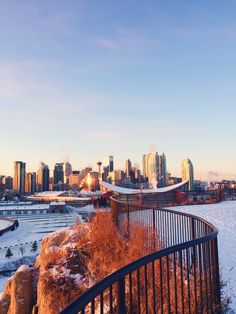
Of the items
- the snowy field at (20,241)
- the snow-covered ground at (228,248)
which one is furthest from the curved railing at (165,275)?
the snowy field at (20,241)

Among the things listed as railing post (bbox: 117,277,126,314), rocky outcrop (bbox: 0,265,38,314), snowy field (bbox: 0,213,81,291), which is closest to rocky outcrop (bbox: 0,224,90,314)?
rocky outcrop (bbox: 0,265,38,314)

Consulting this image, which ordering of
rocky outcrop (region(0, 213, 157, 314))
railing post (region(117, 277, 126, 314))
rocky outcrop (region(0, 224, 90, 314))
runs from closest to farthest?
railing post (region(117, 277, 126, 314))
rocky outcrop (region(0, 213, 157, 314))
rocky outcrop (region(0, 224, 90, 314))

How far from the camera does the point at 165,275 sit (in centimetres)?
664

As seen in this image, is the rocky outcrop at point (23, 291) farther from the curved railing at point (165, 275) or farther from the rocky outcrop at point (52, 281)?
the curved railing at point (165, 275)

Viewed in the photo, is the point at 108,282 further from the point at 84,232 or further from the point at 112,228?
the point at 84,232

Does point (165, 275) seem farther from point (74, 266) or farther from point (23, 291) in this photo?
point (23, 291)

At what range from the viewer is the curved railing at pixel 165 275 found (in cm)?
334

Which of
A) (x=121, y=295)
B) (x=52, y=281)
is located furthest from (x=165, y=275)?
(x=52, y=281)

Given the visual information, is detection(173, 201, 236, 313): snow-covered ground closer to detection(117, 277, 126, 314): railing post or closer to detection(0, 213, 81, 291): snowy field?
detection(117, 277, 126, 314): railing post

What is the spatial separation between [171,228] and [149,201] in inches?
715

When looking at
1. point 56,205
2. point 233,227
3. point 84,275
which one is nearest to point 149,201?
point 233,227

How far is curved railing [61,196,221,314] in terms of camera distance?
3.34 m

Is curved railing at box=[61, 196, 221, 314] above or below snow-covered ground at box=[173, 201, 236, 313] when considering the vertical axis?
above

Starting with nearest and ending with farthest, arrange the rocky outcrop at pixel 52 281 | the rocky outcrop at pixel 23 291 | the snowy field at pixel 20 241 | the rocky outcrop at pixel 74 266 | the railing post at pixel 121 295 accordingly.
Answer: the railing post at pixel 121 295
the rocky outcrop at pixel 74 266
the rocky outcrop at pixel 52 281
the rocky outcrop at pixel 23 291
the snowy field at pixel 20 241
